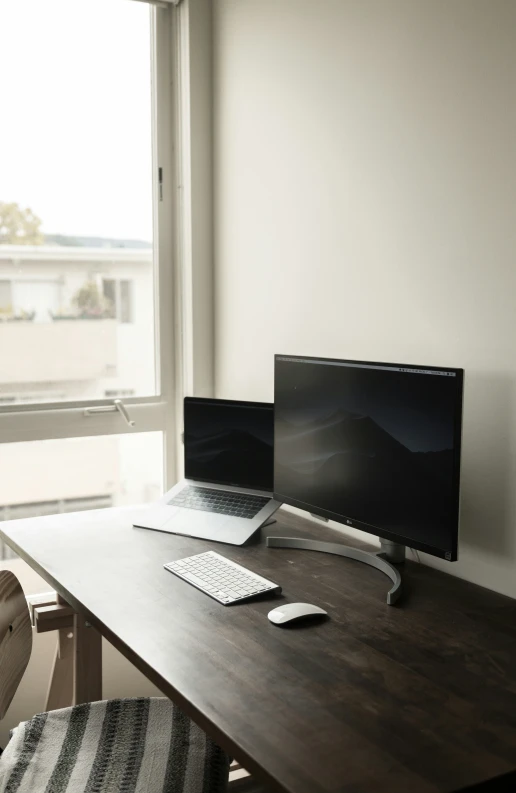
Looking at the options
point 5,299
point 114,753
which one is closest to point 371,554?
point 114,753

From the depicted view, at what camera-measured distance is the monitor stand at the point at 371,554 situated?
5.57ft

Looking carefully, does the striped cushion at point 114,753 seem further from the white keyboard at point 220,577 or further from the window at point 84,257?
the window at point 84,257

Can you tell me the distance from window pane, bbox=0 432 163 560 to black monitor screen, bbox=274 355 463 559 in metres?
0.90

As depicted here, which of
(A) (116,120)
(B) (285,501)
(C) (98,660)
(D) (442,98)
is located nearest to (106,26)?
(A) (116,120)

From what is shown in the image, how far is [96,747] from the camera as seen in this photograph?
157 cm

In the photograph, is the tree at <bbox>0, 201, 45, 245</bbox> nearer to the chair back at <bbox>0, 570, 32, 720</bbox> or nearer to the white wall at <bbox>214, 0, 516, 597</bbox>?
the white wall at <bbox>214, 0, 516, 597</bbox>

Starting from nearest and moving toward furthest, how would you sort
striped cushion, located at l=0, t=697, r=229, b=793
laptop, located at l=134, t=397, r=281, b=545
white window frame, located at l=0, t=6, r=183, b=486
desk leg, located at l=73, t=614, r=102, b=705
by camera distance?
striped cushion, located at l=0, t=697, r=229, b=793 → desk leg, located at l=73, t=614, r=102, b=705 → laptop, located at l=134, t=397, r=281, b=545 → white window frame, located at l=0, t=6, r=183, b=486

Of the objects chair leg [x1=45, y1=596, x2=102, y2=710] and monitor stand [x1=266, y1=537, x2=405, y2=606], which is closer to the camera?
monitor stand [x1=266, y1=537, x2=405, y2=606]

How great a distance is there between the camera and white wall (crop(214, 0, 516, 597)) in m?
1.65

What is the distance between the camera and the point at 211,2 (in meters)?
2.68

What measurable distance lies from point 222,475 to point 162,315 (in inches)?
30.6

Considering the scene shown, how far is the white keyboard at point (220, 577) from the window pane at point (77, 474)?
905 mm

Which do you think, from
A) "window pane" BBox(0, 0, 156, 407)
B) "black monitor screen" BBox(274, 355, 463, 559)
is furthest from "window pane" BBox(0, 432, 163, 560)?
"black monitor screen" BBox(274, 355, 463, 559)

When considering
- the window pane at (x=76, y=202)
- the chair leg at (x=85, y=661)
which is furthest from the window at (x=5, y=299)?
the chair leg at (x=85, y=661)
